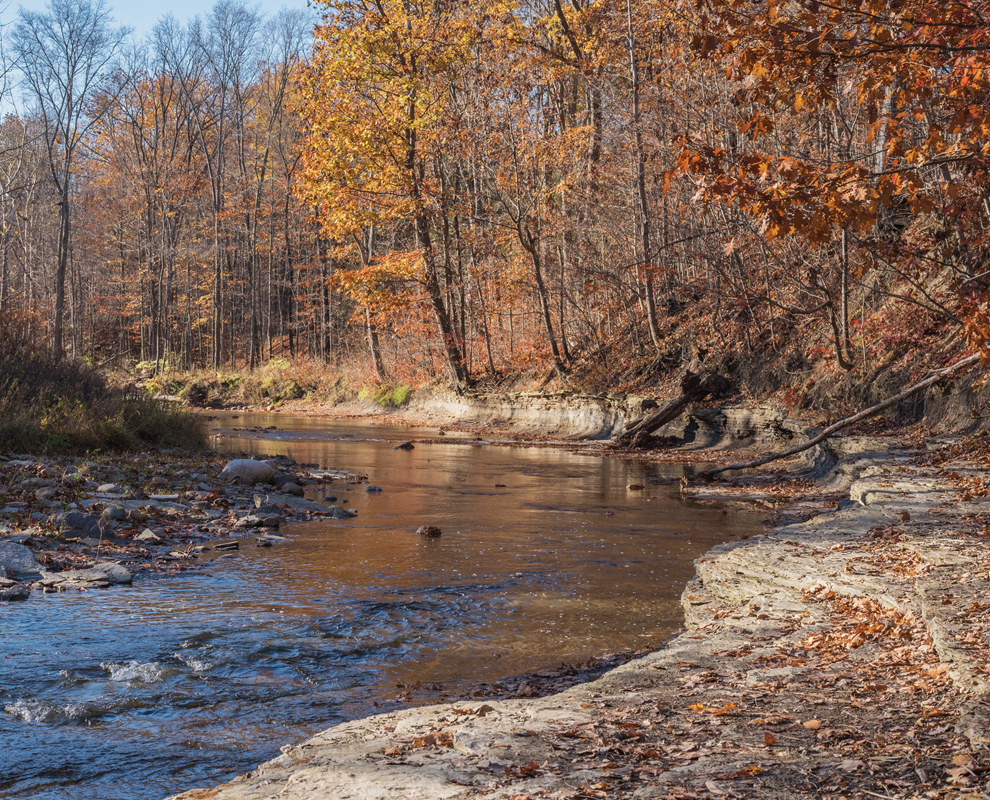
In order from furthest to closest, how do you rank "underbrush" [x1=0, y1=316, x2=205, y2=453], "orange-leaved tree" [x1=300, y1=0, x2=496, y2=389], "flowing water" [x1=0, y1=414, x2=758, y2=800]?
1. "orange-leaved tree" [x1=300, y1=0, x2=496, y2=389]
2. "underbrush" [x1=0, y1=316, x2=205, y2=453]
3. "flowing water" [x1=0, y1=414, x2=758, y2=800]

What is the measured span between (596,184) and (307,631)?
20.2 m

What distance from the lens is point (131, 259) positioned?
161ft

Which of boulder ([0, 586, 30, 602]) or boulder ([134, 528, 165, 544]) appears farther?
boulder ([134, 528, 165, 544])

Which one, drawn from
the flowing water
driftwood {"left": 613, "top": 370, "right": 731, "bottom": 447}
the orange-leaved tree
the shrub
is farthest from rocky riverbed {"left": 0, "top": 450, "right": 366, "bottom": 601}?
the shrub

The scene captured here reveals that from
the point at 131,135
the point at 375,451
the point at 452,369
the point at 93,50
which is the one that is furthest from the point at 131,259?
the point at 375,451

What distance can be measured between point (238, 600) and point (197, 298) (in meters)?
46.2

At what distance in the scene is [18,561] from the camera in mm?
7363

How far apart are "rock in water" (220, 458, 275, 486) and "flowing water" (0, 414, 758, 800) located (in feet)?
7.82

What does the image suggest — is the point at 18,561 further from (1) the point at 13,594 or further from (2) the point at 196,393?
(2) the point at 196,393

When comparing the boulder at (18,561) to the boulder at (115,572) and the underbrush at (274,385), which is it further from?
the underbrush at (274,385)

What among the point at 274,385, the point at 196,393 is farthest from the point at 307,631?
the point at 196,393

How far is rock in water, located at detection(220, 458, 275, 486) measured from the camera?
12.8 meters

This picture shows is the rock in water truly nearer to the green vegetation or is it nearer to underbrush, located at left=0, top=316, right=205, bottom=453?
underbrush, located at left=0, top=316, right=205, bottom=453

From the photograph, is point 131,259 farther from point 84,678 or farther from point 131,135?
point 84,678
